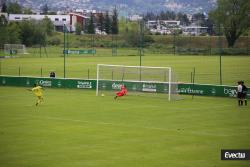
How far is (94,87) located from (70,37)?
3255 inches

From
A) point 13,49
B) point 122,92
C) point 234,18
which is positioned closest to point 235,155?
point 122,92

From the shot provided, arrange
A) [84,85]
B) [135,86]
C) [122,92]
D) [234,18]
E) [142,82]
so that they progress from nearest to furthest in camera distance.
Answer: [122,92]
[142,82]
[135,86]
[84,85]
[234,18]

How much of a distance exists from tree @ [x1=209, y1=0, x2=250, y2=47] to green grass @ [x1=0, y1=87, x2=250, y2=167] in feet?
170

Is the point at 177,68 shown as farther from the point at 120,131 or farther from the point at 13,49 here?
the point at 120,131

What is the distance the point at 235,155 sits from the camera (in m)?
23.2

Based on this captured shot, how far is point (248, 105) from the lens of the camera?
137 feet

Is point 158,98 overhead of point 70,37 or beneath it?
beneath

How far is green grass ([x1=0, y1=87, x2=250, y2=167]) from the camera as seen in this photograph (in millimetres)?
23520

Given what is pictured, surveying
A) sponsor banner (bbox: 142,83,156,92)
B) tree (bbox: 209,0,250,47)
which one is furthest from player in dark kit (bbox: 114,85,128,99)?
tree (bbox: 209,0,250,47)

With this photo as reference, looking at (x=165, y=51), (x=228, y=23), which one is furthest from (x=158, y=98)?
(x=165, y=51)

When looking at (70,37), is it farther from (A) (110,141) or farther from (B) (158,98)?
(A) (110,141)

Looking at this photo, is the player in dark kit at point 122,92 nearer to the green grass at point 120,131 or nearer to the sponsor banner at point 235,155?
the green grass at point 120,131

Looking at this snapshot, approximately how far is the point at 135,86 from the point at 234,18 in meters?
51.6

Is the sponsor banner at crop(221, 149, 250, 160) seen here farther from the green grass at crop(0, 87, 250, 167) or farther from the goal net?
the goal net
